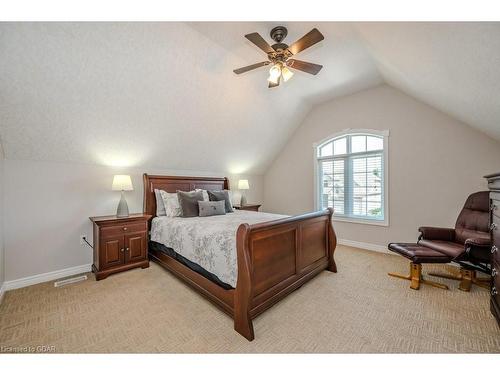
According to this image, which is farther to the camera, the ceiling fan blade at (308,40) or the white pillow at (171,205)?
the white pillow at (171,205)

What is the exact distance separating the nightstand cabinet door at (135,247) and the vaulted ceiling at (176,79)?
1232 millimetres

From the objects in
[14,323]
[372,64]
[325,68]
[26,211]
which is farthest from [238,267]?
[372,64]

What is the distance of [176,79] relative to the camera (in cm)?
278

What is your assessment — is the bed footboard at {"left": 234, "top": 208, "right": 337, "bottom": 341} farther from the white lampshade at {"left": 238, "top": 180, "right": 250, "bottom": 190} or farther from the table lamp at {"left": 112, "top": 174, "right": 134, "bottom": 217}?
the white lampshade at {"left": 238, "top": 180, "right": 250, "bottom": 190}

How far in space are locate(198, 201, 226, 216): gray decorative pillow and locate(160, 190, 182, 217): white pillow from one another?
1.23 feet

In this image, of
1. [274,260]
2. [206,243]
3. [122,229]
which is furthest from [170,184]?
[274,260]

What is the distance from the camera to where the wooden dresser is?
69.3 inches

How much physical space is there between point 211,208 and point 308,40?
8.30 ft

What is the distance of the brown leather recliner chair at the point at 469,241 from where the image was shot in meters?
2.24

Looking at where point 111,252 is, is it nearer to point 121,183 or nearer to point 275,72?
point 121,183

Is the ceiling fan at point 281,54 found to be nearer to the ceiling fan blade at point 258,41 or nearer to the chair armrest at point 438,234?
the ceiling fan blade at point 258,41

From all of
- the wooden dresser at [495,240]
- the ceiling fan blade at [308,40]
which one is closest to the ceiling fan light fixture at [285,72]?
the ceiling fan blade at [308,40]
